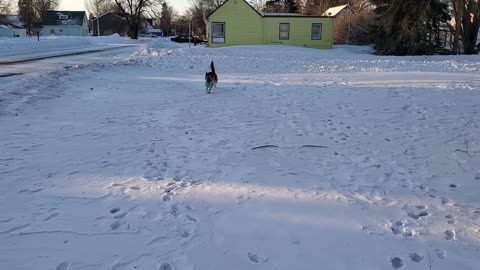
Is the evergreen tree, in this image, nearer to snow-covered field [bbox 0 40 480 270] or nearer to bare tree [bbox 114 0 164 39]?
snow-covered field [bbox 0 40 480 270]

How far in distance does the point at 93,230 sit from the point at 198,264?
116 centimetres

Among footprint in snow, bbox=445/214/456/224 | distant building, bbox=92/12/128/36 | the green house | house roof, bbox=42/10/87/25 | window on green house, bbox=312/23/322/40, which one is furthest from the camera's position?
distant building, bbox=92/12/128/36

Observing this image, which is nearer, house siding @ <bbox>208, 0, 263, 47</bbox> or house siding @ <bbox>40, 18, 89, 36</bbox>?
house siding @ <bbox>208, 0, 263, 47</bbox>

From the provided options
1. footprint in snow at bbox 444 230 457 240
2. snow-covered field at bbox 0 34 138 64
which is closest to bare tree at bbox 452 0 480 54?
snow-covered field at bbox 0 34 138 64

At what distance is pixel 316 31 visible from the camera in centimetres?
3559

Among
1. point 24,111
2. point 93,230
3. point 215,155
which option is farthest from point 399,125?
point 24,111

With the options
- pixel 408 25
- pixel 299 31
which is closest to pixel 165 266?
pixel 408 25

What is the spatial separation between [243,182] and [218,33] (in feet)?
103

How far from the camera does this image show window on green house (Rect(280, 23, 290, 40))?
115 feet

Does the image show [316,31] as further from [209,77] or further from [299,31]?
[209,77]

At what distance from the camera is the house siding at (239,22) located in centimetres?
3438

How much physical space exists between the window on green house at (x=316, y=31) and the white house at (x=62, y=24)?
70269 mm

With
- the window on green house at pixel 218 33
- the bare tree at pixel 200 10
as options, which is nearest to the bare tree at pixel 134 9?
the bare tree at pixel 200 10

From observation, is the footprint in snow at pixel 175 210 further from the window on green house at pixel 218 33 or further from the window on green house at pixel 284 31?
the window on green house at pixel 284 31
